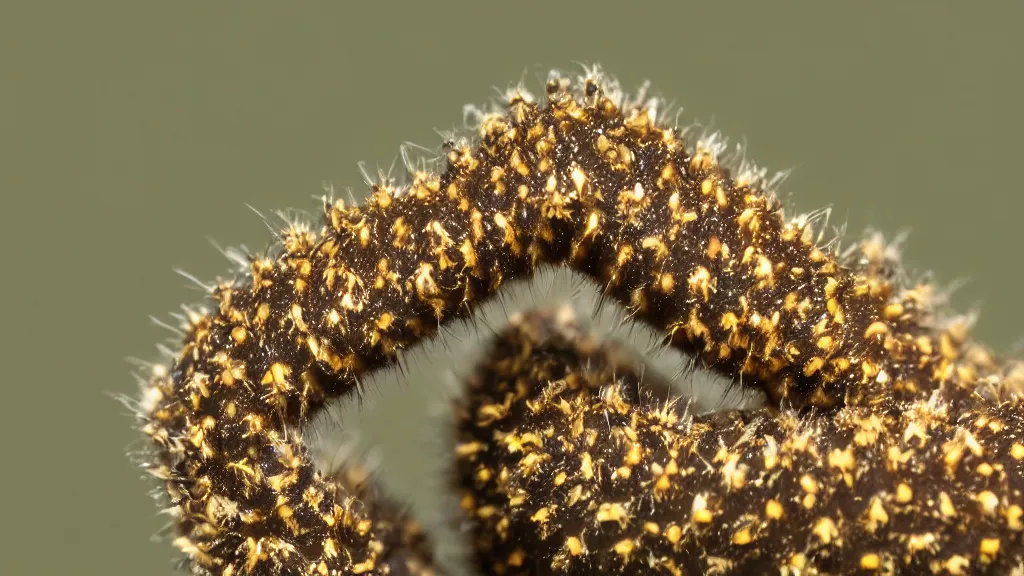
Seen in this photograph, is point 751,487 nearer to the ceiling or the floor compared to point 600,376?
nearer to the floor

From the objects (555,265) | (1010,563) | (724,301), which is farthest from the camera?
(555,265)

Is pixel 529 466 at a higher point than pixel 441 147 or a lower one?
lower

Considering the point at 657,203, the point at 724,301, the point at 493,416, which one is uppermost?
the point at 657,203

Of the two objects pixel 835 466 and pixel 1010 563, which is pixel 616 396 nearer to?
pixel 835 466

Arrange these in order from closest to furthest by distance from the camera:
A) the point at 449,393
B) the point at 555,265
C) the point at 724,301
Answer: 1. the point at 724,301
2. the point at 555,265
3. the point at 449,393

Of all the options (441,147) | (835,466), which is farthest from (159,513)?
(835,466)

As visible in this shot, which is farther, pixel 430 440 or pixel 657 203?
pixel 430 440

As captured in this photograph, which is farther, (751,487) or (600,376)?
(600,376)
